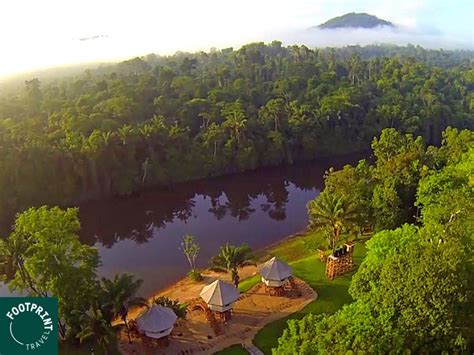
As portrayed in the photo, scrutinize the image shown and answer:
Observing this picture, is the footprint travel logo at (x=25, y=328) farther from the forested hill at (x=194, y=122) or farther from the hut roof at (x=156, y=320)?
the forested hill at (x=194, y=122)

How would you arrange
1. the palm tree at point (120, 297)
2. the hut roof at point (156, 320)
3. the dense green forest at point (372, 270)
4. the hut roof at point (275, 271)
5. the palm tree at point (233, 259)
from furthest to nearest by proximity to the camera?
the palm tree at point (233, 259), the hut roof at point (275, 271), the hut roof at point (156, 320), the palm tree at point (120, 297), the dense green forest at point (372, 270)

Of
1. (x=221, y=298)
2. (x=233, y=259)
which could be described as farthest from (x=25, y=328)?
(x=233, y=259)

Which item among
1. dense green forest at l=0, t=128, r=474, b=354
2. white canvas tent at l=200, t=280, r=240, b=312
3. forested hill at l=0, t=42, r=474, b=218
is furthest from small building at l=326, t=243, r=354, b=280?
forested hill at l=0, t=42, r=474, b=218

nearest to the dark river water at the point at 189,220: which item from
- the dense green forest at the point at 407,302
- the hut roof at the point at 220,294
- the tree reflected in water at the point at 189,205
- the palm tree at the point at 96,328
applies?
the tree reflected in water at the point at 189,205

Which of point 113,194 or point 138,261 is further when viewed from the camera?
point 113,194

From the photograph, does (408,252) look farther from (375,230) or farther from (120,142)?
(120,142)

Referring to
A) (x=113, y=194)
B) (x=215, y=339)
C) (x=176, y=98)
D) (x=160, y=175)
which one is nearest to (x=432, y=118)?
(x=176, y=98)

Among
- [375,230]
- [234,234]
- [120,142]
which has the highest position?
[120,142]

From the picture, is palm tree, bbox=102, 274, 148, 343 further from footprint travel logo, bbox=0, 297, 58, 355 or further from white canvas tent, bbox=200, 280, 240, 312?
footprint travel logo, bbox=0, 297, 58, 355
